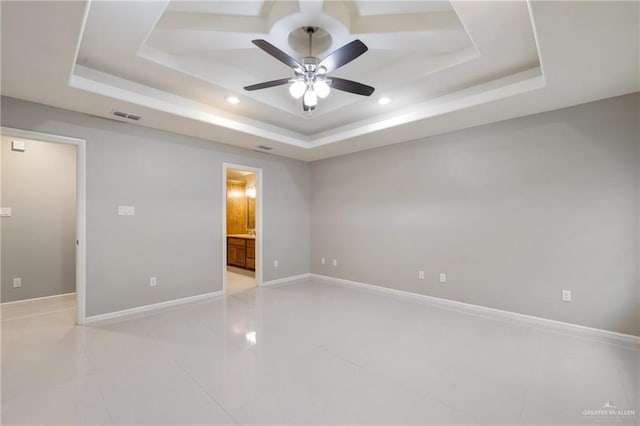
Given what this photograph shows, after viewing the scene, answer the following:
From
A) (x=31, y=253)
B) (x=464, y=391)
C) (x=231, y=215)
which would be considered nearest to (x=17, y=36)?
(x=31, y=253)

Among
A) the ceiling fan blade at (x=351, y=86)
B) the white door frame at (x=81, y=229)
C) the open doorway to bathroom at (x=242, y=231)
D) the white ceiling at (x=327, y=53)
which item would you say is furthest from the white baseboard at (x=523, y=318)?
the white door frame at (x=81, y=229)

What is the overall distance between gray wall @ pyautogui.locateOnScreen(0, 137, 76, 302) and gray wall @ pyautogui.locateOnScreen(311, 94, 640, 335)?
4.87 m

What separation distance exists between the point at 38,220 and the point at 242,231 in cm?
427

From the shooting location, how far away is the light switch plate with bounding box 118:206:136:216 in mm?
3805

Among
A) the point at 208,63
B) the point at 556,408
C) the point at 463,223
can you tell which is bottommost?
the point at 556,408

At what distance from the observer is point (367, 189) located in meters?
5.33

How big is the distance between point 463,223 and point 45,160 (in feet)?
21.1

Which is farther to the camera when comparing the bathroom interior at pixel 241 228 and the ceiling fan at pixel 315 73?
the bathroom interior at pixel 241 228

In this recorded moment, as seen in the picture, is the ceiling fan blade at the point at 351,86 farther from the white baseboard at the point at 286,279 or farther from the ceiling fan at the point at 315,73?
the white baseboard at the point at 286,279

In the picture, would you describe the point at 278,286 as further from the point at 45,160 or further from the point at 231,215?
the point at 45,160

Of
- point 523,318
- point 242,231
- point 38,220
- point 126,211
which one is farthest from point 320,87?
point 242,231

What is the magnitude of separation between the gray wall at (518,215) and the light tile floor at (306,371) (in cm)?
54

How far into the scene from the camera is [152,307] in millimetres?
4059

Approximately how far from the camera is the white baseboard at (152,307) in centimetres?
358
